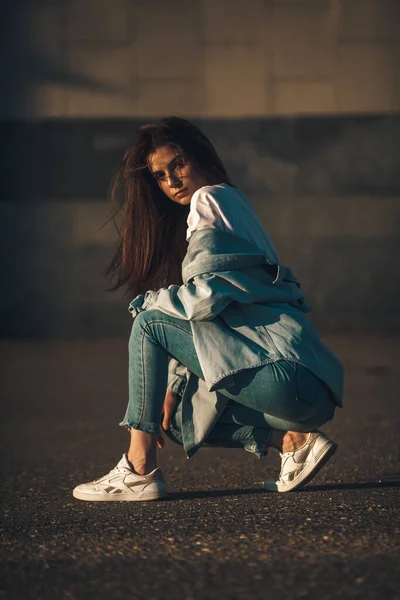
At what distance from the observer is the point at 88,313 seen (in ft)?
34.9

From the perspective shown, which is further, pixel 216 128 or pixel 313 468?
pixel 216 128

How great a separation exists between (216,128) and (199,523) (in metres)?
7.34

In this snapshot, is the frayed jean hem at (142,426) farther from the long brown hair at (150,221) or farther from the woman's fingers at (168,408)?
the long brown hair at (150,221)

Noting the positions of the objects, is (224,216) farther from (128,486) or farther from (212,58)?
(212,58)

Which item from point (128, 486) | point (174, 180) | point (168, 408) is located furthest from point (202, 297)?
point (128, 486)

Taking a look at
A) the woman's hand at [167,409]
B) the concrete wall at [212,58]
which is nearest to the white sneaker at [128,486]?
the woman's hand at [167,409]

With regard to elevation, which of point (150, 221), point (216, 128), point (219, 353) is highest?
point (216, 128)

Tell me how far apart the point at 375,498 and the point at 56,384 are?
13.2 feet

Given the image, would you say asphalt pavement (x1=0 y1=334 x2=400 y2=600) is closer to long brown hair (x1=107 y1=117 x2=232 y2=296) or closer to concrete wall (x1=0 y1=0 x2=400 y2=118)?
long brown hair (x1=107 y1=117 x2=232 y2=296)

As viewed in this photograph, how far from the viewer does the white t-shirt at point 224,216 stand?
3.74m

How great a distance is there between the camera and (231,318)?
3.68m

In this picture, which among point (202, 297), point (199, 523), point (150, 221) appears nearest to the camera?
point (199, 523)

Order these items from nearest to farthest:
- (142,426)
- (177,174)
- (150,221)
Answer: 1. (142,426)
2. (177,174)
3. (150,221)

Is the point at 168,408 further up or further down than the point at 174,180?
further down
